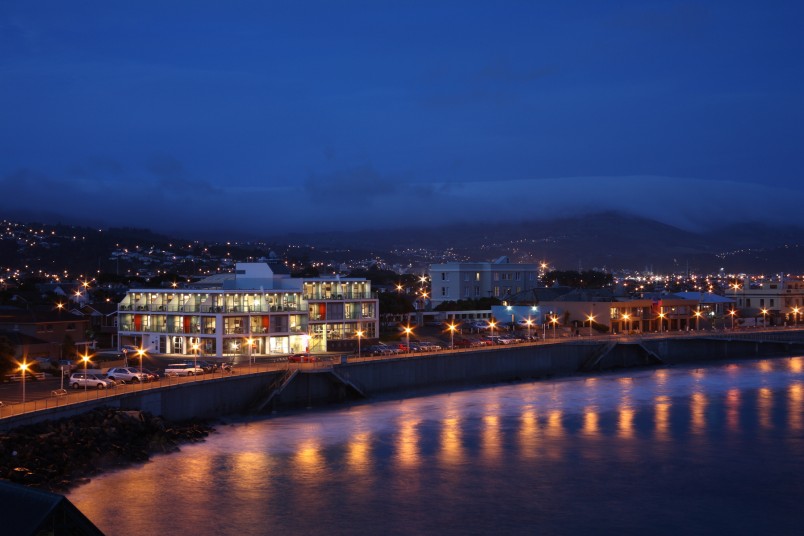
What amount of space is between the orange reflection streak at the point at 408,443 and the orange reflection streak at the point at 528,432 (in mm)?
3715

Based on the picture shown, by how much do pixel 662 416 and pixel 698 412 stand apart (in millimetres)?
2116

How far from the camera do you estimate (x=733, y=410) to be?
41.0 m

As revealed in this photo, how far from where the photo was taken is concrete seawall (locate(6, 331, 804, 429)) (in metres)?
36.3

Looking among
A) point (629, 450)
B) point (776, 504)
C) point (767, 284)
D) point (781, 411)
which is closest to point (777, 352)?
point (767, 284)

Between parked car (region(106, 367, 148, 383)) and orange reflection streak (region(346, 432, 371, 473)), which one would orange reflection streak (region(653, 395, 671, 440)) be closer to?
orange reflection streak (region(346, 432, 371, 473))

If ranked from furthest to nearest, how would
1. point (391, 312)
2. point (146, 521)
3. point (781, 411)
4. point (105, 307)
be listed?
point (391, 312) → point (105, 307) → point (781, 411) → point (146, 521)

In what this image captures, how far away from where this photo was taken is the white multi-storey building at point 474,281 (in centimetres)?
8244

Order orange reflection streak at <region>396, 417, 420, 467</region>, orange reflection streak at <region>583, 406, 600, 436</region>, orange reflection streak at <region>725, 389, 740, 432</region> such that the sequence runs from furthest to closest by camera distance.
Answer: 1. orange reflection streak at <region>725, 389, 740, 432</region>
2. orange reflection streak at <region>583, 406, 600, 436</region>
3. orange reflection streak at <region>396, 417, 420, 467</region>

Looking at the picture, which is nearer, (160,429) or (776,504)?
(776,504)

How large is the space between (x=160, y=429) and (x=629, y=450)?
16.0 m

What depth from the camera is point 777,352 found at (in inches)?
2741

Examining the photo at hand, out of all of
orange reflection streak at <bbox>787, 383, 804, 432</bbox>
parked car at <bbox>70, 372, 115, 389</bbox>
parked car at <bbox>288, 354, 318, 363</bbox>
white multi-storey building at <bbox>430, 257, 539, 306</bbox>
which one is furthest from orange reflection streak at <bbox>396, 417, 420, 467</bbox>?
white multi-storey building at <bbox>430, 257, 539, 306</bbox>

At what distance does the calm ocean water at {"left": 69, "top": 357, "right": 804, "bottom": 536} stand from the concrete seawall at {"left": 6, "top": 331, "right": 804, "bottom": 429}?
2030 millimetres

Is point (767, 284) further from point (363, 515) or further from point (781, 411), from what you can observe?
point (363, 515)
